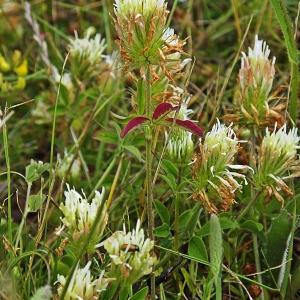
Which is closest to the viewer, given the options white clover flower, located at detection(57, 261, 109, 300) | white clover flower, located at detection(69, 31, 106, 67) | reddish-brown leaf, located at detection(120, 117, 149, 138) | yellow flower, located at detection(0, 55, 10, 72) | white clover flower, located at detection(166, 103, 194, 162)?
white clover flower, located at detection(57, 261, 109, 300)

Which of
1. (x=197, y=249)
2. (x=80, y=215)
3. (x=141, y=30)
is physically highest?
(x=141, y=30)

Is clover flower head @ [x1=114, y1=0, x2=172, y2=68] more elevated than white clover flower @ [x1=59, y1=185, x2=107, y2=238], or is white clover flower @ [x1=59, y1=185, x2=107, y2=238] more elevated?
clover flower head @ [x1=114, y1=0, x2=172, y2=68]

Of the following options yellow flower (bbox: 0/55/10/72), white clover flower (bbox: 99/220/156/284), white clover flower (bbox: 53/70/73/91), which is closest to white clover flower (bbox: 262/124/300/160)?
white clover flower (bbox: 99/220/156/284)

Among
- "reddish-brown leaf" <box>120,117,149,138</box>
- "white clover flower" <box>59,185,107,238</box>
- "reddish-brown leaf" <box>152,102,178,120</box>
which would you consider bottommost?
"white clover flower" <box>59,185,107,238</box>

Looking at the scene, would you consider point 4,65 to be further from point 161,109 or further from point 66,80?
point 161,109

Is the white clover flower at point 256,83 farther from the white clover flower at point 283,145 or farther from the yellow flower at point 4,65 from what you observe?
the yellow flower at point 4,65

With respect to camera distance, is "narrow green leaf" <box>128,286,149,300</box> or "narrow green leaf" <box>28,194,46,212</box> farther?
"narrow green leaf" <box>28,194,46,212</box>

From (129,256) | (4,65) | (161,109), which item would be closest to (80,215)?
(129,256)

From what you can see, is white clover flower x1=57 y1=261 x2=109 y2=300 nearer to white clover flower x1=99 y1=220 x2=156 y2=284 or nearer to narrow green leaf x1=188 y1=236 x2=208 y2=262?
white clover flower x1=99 y1=220 x2=156 y2=284
